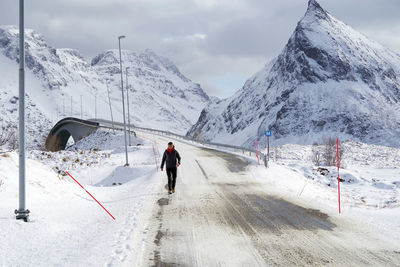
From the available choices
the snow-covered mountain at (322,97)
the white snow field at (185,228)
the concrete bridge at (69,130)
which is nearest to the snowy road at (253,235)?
the white snow field at (185,228)

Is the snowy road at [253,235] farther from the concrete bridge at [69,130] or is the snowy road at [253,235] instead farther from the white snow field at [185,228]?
the concrete bridge at [69,130]

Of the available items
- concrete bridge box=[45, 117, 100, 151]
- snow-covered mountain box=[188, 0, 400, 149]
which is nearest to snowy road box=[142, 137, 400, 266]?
concrete bridge box=[45, 117, 100, 151]

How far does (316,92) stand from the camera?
163500 millimetres

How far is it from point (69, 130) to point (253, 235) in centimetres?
8080

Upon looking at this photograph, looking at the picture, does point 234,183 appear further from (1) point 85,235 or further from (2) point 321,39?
(2) point 321,39

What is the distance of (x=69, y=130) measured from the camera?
80812 mm

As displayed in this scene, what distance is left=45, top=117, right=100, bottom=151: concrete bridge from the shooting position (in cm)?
6925

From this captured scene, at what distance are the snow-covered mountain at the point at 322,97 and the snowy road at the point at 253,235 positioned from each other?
126 metres

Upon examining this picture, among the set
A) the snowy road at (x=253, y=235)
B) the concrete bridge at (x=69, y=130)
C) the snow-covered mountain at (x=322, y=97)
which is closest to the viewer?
the snowy road at (x=253, y=235)

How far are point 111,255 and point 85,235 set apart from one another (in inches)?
66.2

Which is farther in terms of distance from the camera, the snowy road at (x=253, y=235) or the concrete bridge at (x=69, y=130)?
the concrete bridge at (x=69, y=130)

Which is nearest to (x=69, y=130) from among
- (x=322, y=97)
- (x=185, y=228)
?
(x=185, y=228)

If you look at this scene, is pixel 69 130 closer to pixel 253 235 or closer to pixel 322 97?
pixel 253 235

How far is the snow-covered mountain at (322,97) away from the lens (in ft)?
457
